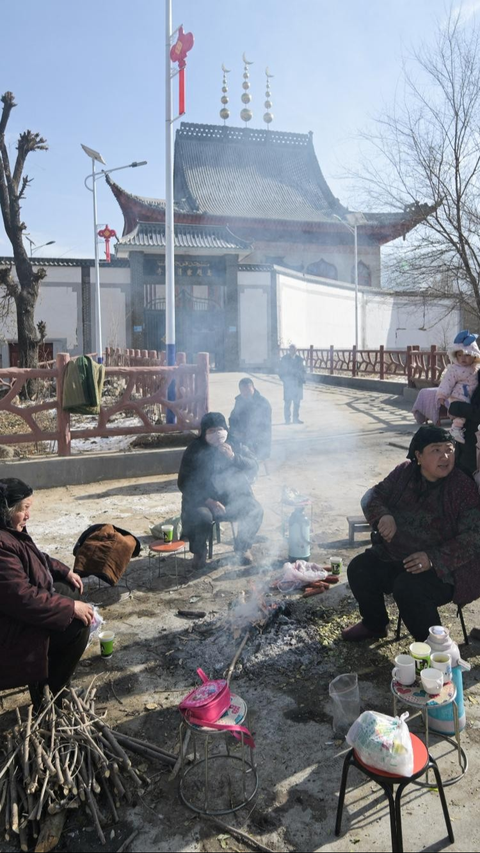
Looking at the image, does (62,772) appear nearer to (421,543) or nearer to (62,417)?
(421,543)

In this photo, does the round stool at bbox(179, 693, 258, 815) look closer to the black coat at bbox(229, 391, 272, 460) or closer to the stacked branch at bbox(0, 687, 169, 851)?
the stacked branch at bbox(0, 687, 169, 851)

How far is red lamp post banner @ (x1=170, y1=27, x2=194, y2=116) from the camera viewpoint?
967 cm

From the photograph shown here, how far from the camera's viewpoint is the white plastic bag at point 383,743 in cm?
205

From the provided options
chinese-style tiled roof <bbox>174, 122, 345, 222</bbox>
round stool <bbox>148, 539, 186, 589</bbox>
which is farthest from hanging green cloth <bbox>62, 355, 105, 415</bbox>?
chinese-style tiled roof <bbox>174, 122, 345, 222</bbox>

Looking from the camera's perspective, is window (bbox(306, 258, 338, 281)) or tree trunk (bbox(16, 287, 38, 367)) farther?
window (bbox(306, 258, 338, 281))

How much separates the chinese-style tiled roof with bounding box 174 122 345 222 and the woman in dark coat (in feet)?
95.1

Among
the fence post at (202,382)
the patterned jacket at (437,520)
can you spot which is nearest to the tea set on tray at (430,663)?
the patterned jacket at (437,520)

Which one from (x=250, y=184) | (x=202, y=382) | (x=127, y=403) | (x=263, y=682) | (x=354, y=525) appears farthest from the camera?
(x=250, y=184)

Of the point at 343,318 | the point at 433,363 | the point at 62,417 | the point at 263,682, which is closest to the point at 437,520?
the point at 263,682

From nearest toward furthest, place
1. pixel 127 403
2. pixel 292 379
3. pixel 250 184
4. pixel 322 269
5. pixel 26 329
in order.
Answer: pixel 127 403 → pixel 292 379 → pixel 26 329 → pixel 322 269 → pixel 250 184

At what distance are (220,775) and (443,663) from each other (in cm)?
106

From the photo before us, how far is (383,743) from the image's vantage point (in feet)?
6.80

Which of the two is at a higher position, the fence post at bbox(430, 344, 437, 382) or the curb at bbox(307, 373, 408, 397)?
the fence post at bbox(430, 344, 437, 382)

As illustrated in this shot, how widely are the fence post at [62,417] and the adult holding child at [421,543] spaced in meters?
4.75
